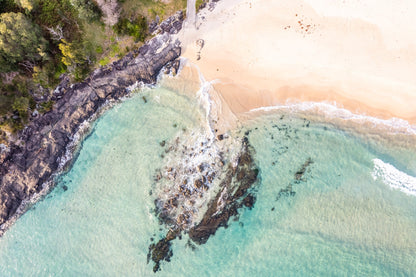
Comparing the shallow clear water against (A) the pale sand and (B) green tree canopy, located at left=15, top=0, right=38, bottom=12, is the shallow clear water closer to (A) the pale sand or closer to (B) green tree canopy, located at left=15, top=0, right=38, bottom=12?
(A) the pale sand

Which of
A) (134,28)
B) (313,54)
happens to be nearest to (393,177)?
(313,54)

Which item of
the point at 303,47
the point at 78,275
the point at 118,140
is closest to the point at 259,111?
the point at 303,47

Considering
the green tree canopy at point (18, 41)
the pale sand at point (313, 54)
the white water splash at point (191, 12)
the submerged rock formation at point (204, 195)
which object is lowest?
the submerged rock formation at point (204, 195)

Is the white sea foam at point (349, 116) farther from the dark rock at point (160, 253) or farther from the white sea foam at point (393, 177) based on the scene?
the dark rock at point (160, 253)

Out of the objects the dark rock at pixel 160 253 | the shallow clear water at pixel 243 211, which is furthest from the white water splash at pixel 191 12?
the dark rock at pixel 160 253

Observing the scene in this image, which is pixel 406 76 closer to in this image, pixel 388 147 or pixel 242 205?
pixel 388 147

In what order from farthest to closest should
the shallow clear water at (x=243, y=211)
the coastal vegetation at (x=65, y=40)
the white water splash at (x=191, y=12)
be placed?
the white water splash at (x=191, y=12) < the coastal vegetation at (x=65, y=40) < the shallow clear water at (x=243, y=211)
